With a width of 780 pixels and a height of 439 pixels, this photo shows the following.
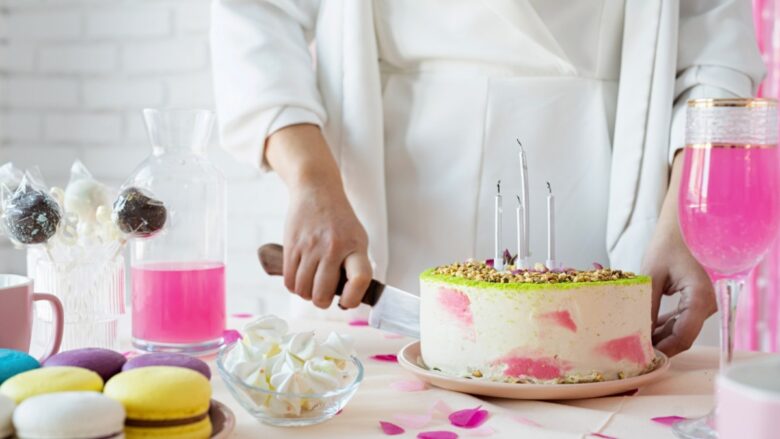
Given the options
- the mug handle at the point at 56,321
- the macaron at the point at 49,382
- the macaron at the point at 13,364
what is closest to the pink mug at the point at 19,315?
the mug handle at the point at 56,321

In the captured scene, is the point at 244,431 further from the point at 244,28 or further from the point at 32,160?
the point at 32,160

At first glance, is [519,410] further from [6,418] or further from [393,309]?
[6,418]

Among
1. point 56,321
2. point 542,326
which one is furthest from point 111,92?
point 542,326

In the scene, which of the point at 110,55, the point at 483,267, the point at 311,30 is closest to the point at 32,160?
the point at 110,55

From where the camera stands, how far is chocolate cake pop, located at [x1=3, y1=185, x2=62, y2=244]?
3.44ft

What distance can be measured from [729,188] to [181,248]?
2.29 feet

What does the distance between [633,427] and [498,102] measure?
74cm

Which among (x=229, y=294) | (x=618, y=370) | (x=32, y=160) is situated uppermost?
(x=32, y=160)

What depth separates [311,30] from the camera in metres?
1.63

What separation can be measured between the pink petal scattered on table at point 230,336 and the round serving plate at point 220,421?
1.45 ft

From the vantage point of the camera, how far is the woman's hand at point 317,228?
1.25 metres

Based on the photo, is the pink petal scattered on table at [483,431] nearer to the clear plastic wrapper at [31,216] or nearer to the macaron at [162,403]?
the macaron at [162,403]

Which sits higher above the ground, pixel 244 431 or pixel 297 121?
pixel 297 121

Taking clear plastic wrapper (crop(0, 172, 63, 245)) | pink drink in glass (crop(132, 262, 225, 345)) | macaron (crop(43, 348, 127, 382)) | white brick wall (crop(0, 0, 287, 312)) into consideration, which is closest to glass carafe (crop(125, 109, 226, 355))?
pink drink in glass (crop(132, 262, 225, 345))
